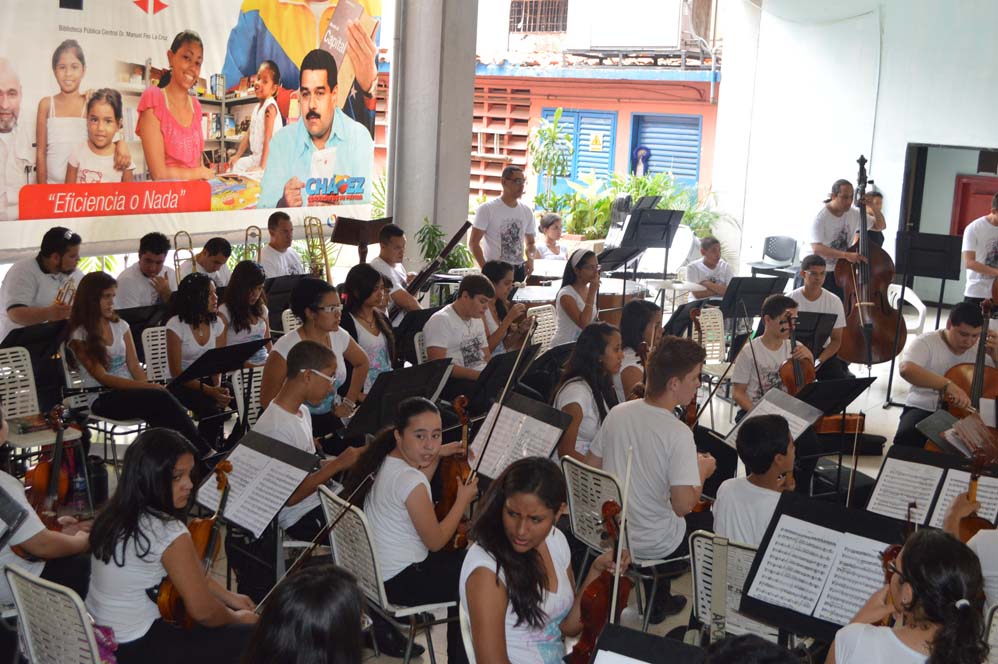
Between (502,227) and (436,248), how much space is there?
171cm

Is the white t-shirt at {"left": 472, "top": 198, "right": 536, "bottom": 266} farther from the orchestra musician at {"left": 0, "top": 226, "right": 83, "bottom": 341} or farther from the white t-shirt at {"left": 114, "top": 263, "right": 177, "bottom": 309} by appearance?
the orchestra musician at {"left": 0, "top": 226, "right": 83, "bottom": 341}

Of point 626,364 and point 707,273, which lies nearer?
point 626,364

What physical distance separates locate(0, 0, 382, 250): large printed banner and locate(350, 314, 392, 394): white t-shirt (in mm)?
3224

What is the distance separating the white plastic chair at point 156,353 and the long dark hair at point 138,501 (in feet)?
9.92

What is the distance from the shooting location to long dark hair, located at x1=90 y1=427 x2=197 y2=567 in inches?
125

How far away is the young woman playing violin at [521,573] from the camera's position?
2934 mm

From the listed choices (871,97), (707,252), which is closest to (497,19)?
(871,97)

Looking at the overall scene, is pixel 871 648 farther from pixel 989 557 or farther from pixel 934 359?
pixel 934 359

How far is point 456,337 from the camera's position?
6.45m

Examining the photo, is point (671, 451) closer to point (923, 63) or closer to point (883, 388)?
point (883, 388)

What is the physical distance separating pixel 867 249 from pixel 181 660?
22.1ft

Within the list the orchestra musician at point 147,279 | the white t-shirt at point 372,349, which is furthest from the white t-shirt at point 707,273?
the orchestra musician at point 147,279

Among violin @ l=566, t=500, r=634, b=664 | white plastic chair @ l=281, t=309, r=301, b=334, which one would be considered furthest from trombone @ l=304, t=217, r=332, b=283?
violin @ l=566, t=500, r=634, b=664

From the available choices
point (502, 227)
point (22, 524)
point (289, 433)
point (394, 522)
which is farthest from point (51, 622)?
point (502, 227)
